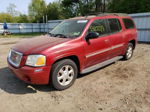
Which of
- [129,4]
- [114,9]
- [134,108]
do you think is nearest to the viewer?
[134,108]

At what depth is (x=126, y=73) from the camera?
14.6 feet

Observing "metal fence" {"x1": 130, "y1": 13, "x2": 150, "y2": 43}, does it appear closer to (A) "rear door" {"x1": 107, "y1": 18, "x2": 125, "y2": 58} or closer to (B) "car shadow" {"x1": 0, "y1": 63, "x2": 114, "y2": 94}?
(A) "rear door" {"x1": 107, "y1": 18, "x2": 125, "y2": 58}

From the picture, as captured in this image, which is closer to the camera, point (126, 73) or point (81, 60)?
point (81, 60)

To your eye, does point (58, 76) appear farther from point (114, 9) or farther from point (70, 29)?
point (114, 9)

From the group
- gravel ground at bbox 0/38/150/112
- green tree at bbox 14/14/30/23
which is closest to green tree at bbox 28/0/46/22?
green tree at bbox 14/14/30/23

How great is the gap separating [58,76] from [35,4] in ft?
145

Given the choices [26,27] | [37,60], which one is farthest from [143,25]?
[26,27]

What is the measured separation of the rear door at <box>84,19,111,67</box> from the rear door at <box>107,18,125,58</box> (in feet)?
0.79

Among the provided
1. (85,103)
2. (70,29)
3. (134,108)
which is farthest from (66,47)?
(134,108)

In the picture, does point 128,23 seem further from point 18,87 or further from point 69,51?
point 18,87

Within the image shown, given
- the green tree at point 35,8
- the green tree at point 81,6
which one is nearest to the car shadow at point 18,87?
the green tree at point 81,6

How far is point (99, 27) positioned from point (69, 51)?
1489 millimetres

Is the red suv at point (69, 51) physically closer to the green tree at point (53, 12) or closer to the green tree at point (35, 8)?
the green tree at point (53, 12)

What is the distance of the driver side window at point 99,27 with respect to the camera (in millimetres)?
4031
